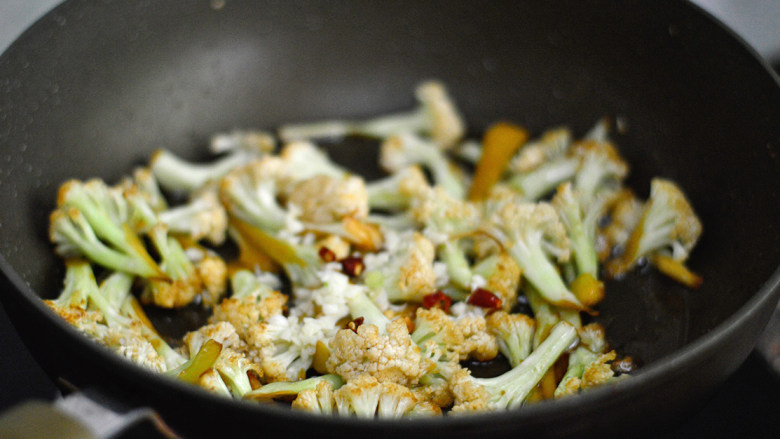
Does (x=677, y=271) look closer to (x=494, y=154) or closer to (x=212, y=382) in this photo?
(x=494, y=154)

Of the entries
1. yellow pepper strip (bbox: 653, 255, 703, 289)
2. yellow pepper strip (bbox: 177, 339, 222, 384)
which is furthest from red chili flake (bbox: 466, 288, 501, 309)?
yellow pepper strip (bbox: 177, 339, 222, 384)

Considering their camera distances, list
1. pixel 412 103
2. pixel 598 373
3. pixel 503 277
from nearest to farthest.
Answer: pixel 598 373 < pixel 503 277 < pixel 412 103

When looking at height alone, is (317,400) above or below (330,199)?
below

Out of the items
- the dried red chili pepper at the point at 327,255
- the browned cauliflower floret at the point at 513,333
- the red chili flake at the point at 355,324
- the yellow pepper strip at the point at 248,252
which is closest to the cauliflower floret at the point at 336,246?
the dried red chili pepper at the point at 327,255

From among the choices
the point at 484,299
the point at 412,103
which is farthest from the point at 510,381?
the point at 412,103

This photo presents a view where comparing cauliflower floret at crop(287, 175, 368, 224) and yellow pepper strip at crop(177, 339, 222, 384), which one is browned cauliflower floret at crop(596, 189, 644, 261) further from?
yellow pepper strip at crop(177, 339, 222, 384)

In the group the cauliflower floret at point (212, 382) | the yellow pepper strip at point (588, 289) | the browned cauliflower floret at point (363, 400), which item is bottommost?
the yellow pepper strip at point (588, 289)

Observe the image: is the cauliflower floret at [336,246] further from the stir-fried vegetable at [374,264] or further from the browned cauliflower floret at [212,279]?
the browned cauliflower floret at [212,279]
